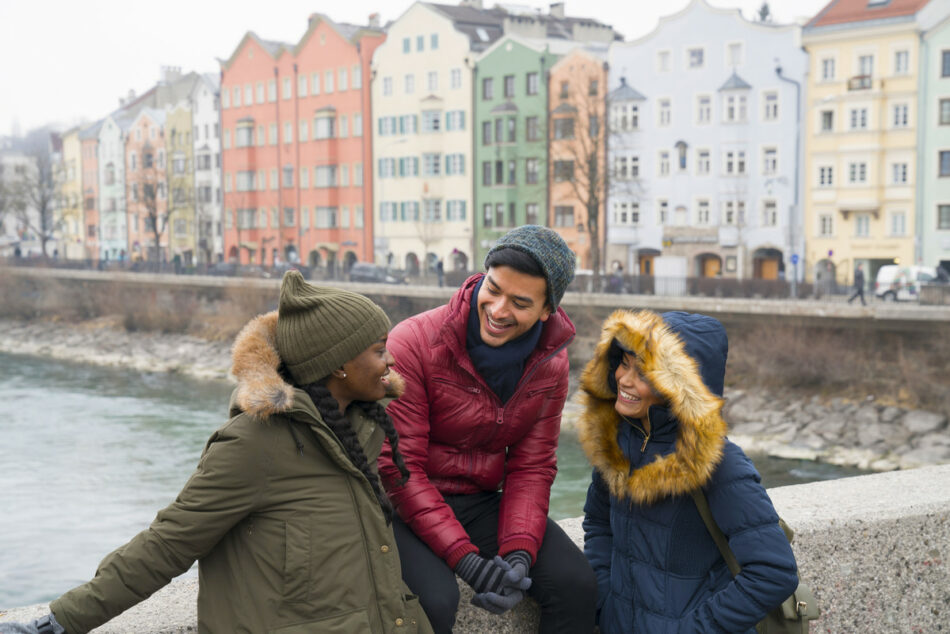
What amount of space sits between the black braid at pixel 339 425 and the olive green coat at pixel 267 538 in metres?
0.04

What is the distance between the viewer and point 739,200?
34344mm

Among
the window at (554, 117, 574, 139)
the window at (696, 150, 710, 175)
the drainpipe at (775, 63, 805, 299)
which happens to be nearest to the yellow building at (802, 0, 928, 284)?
the drainpipe at (775, 63, 805, 299)

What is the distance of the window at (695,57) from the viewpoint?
35.1 metres

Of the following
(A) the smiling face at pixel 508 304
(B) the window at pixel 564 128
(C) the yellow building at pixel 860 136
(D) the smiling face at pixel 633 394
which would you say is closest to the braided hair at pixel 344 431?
(A) the smiling face at pixel 508 304

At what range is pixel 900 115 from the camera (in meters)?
31.6

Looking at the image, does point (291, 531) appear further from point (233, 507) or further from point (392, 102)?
point (392, 102)

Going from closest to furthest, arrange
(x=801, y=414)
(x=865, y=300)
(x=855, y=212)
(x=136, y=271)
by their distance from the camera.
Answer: (x=801, y=414), (x=865, y=300), (x=855, y=212), (x=136, y=271)

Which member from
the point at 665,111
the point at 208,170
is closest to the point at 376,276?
the point at 665,111

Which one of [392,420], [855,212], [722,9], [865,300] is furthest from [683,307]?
[392,420]

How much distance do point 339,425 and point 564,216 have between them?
3668 cm

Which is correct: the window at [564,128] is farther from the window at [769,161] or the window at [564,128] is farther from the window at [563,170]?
the window at [769,161]

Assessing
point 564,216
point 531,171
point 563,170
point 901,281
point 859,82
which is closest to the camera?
point 901,281

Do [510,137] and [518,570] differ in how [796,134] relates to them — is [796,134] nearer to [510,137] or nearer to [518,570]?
[510,137]

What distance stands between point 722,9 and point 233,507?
3505 cm
